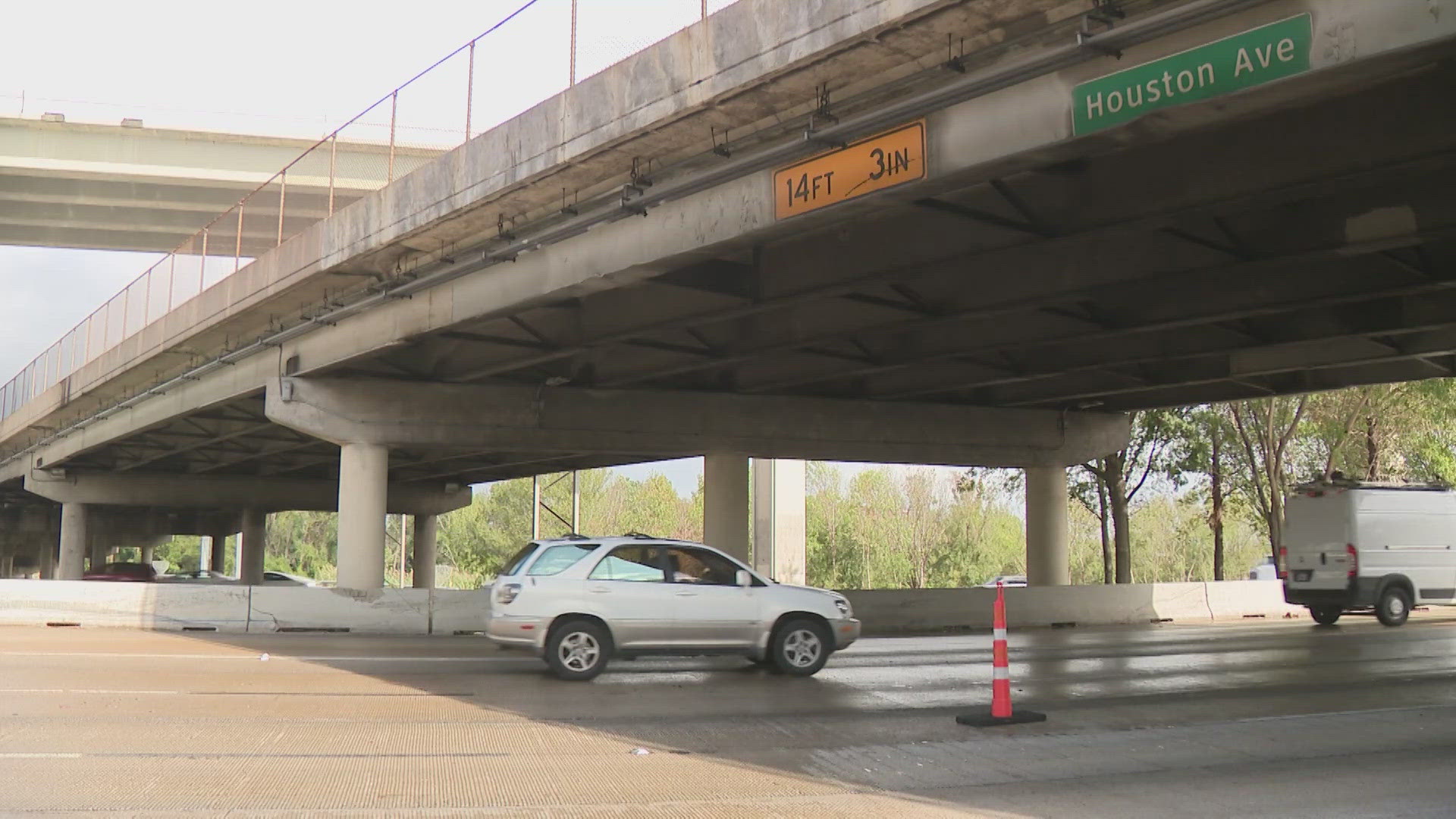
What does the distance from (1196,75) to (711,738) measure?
637 cm

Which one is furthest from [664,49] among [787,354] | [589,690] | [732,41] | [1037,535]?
[1037,535]

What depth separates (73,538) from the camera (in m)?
47.8

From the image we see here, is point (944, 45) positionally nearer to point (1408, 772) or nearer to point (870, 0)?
point (870, 0)

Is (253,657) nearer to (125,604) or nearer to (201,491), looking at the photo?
(125,604)

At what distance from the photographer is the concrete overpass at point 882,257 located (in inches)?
389

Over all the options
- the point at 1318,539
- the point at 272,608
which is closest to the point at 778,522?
the point at 1318,539

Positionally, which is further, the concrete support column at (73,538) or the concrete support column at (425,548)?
the concrete support column at (425,548)

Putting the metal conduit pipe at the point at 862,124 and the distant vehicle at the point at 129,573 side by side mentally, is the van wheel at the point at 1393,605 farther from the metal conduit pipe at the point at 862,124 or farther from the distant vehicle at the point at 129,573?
the distant vehicle at the point at 129,573

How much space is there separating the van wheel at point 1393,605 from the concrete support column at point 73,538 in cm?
4485

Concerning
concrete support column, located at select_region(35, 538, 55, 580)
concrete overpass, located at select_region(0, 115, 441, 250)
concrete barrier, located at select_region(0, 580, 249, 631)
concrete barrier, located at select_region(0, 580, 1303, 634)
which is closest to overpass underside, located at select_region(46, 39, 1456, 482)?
concrete barrier, located at select_region(0, 580, 1303, 634)

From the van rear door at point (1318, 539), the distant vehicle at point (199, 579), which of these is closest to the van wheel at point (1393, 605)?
the van rear door at point (1318, 539)

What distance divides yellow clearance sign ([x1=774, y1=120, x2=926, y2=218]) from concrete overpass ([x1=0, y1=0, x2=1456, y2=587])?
0.03 metres

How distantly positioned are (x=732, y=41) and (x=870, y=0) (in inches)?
73.4

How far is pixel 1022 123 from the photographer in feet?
33.4
